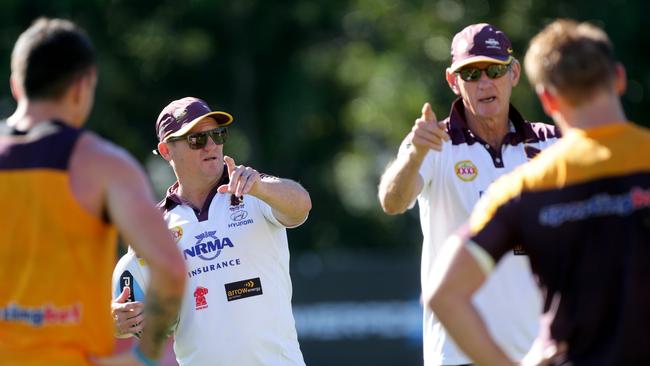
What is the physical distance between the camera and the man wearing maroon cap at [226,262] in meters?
6.82

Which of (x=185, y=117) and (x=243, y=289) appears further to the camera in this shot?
(x=185, y=117)

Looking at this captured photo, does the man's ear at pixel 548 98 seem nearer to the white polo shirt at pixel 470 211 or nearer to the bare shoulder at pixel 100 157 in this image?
the bare shoulder at pixel 100 157

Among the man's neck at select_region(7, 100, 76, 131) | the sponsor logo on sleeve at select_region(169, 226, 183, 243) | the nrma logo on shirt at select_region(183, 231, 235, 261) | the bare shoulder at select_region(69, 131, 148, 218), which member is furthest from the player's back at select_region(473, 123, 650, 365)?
the sponsor logo on sleeve at select_region(169, 226, 183, 243)

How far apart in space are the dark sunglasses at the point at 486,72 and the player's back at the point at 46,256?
282 cm

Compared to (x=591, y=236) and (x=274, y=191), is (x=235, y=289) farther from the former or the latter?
(x=591, y=236)

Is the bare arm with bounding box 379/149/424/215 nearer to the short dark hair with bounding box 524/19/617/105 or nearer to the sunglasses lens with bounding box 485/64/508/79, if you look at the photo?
the sunglasses lens with bounding box 485/64/508/79

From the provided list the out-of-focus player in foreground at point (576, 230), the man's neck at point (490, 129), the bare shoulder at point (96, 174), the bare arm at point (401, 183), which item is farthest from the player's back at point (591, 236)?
the man's neck at point (490, 129)

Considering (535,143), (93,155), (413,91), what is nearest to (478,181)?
(535,143)

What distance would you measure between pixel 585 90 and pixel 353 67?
21.7m

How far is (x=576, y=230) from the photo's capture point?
4.33 meters

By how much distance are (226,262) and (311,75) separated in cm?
1906

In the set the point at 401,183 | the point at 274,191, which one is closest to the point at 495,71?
the point at 401,183

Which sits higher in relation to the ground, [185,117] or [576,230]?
[185,117]

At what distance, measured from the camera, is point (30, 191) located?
450 centimetres
